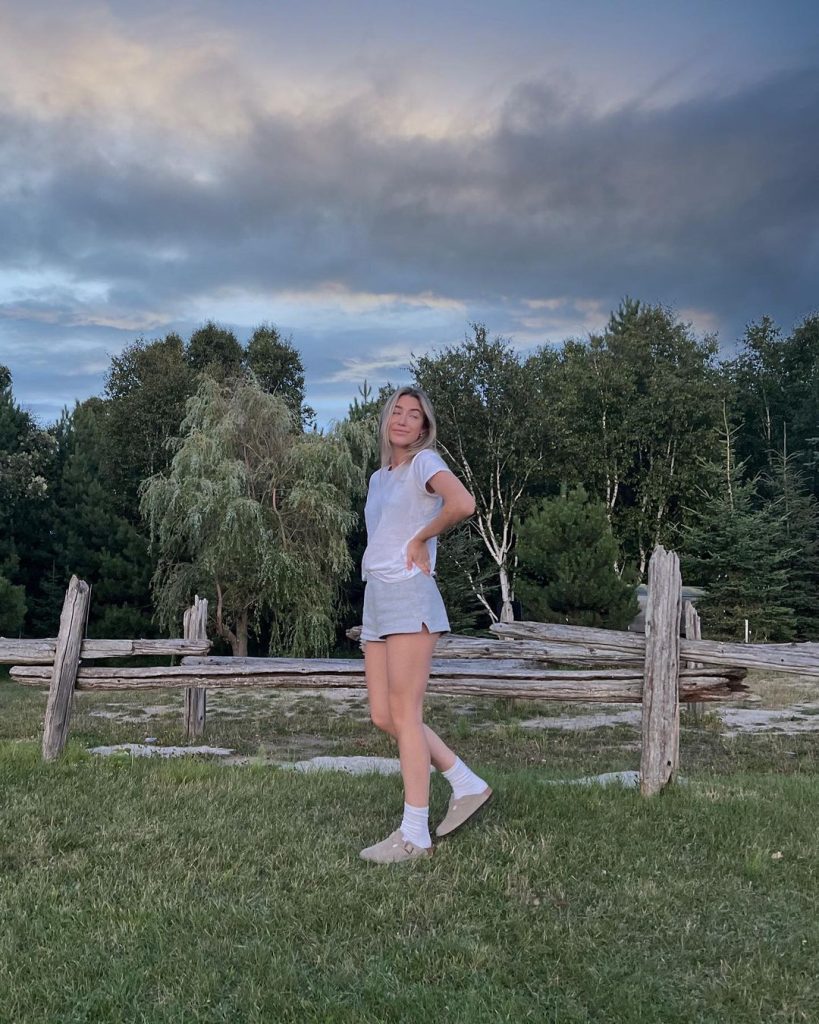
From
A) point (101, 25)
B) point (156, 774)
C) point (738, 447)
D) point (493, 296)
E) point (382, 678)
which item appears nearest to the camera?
point (382, 678)

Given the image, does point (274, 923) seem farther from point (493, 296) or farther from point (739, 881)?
point (493, 296)

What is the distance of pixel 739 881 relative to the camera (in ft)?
11.7

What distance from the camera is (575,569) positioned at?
1805 cm

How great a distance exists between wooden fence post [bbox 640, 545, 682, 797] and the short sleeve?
2.14 meters

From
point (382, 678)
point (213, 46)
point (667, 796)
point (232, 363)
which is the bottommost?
point (667, 796)

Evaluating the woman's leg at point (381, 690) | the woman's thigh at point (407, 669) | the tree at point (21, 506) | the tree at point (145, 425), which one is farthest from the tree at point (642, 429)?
the woman's thigh at point (407, 669)

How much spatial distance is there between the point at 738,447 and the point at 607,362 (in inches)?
343

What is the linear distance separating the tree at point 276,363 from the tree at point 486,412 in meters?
6.75

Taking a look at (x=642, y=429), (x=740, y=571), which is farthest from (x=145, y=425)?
(x=740, y=571)

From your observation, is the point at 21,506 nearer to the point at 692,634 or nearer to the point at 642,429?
the point at 692,634

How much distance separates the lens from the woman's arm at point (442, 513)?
3.71 metres

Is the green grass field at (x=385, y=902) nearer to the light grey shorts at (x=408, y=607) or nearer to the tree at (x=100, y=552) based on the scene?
the light grey shorts at (x=408, y=607)

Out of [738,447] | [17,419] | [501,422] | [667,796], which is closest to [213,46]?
[667,796]

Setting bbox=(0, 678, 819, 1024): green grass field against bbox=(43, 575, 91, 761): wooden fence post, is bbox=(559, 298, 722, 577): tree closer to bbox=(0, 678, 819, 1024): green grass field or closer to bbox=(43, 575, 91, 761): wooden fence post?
bbox=(43, 575, 91, 761): wooden fence post
